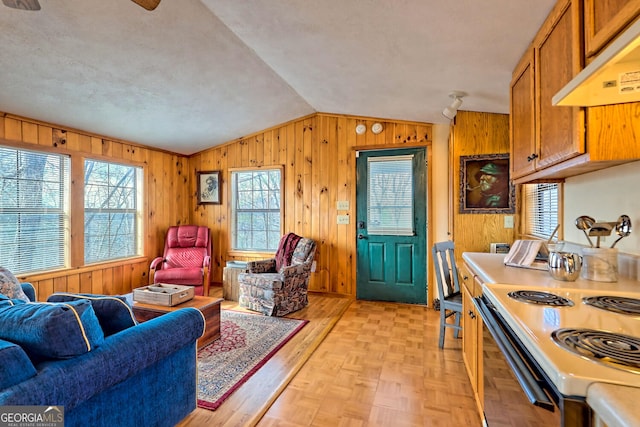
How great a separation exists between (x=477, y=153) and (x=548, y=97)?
1.68 m

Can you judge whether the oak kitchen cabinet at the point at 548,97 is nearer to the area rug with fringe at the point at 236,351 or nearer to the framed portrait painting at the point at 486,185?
the framed portrait painting at the point at 486,185

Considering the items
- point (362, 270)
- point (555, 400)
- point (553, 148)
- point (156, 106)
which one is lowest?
point (362, 270)

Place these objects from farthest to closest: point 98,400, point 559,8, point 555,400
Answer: point 559,8
point 98,400
point 555,400

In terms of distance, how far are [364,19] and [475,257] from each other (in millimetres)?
1788

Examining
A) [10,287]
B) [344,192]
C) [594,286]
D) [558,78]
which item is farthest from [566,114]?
[10,287]

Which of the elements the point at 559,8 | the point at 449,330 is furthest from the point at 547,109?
the point at 449,330

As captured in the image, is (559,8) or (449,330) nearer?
(559,8)

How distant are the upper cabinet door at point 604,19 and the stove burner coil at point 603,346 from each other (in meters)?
0.95

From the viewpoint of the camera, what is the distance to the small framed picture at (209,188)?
510cm

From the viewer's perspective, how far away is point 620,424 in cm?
52

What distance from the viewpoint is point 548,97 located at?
1.51m

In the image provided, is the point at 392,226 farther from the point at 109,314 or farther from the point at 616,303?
the point at 109,314

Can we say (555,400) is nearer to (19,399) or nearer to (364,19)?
(19,399)

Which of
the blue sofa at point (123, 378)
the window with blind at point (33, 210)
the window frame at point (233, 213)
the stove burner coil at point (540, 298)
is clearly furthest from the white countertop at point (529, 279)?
the window with blind at point (33, 210)
